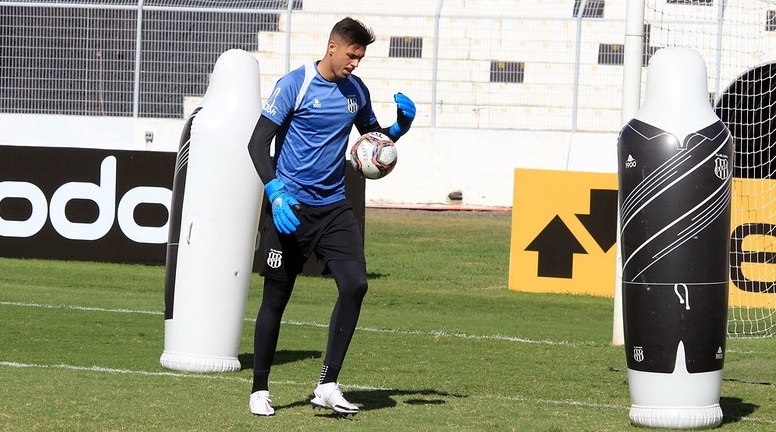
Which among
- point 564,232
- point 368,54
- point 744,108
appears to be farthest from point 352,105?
point 368,54

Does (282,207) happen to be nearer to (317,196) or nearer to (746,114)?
(317,196)

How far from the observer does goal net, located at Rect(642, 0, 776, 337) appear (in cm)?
1417

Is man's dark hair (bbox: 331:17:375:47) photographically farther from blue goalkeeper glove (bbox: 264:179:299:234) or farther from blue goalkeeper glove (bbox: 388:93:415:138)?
blue goalkeeper glove (bbox: 264:179:299:234)

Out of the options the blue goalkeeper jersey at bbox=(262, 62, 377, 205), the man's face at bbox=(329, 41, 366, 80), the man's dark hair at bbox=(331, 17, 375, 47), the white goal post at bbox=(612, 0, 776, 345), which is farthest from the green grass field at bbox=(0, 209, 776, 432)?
the man's dark hair at bbox=(331, 17, 375, 47)

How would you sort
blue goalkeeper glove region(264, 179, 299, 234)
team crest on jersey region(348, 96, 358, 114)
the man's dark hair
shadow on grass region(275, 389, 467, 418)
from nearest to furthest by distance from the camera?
1. blue goalkeeper glove region(264, 179, 299, 234)
2. the man's dark hair
3. team crest on jersey region(348, 96, 358, 114)
4. shadow on grass region(275, 389, 467, 418)

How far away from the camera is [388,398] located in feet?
26.9

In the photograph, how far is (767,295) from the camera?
14.2 meters

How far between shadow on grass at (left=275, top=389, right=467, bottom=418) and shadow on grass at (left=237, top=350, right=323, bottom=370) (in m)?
1.37

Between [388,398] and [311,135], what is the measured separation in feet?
5.55

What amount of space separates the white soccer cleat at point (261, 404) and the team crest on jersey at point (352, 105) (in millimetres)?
1576

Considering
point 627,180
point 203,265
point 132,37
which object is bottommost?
point 203,265

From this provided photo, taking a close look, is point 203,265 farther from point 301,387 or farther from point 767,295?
point 767,295

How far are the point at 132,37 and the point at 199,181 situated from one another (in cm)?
1817

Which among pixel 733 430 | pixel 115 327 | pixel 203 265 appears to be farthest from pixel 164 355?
pixel 733 430
